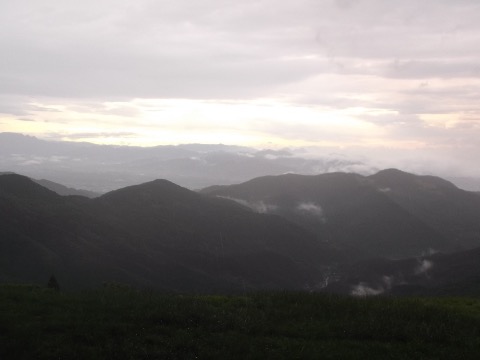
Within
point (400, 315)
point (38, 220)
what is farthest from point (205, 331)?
point (38, 220)

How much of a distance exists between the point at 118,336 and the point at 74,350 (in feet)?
6.52

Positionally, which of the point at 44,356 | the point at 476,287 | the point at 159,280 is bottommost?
the point at 159,280

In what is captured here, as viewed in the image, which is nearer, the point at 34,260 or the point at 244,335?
the point at 244,335

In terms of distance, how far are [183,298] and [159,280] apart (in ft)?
515

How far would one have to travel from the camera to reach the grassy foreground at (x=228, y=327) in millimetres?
18438

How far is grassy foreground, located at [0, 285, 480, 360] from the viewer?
18.4 metres

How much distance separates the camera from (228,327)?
70.2ft

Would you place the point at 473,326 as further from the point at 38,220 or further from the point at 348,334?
the point at 38,220

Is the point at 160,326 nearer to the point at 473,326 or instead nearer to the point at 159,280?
the point at 473,326

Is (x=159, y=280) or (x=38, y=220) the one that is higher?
(x=38, y=220)

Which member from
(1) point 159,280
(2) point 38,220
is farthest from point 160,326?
(2) point 38,220

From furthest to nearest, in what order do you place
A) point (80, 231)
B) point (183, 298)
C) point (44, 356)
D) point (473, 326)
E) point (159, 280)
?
point (80, 231), point (159, 280), point (183, 298), point (473, 326), point (44, 356)

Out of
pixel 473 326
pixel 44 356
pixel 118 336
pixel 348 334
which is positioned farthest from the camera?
pixel 473 326

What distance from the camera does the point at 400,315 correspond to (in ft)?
78.0
